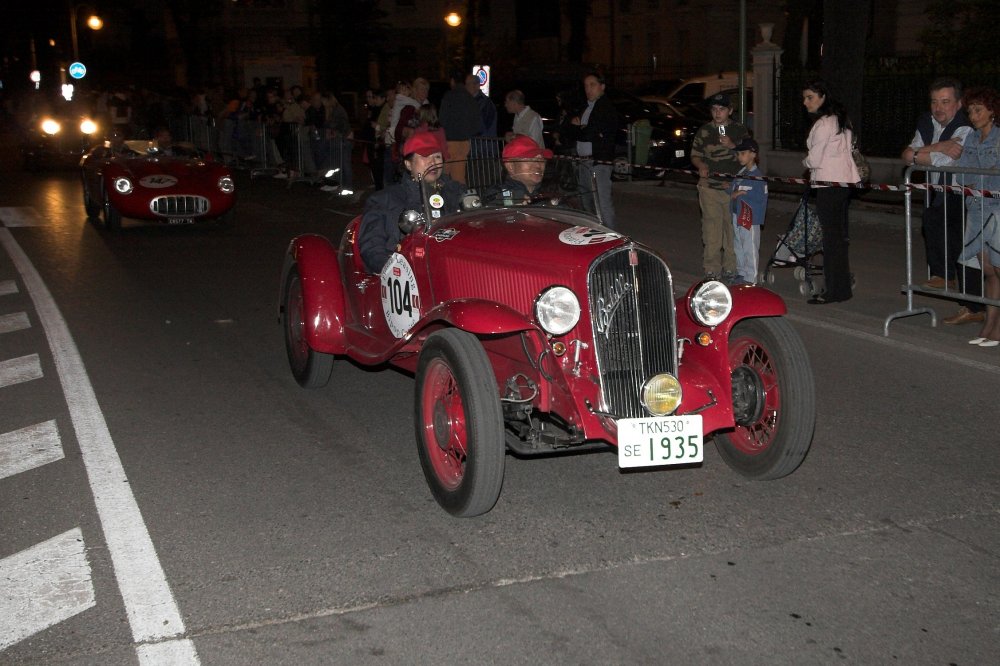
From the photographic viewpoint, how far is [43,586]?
4.53 metres

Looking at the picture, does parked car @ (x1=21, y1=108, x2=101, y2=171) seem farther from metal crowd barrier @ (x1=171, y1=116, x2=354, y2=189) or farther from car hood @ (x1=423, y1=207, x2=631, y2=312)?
car hood @ (x1=423, y1=207, x2=631, y2=312)

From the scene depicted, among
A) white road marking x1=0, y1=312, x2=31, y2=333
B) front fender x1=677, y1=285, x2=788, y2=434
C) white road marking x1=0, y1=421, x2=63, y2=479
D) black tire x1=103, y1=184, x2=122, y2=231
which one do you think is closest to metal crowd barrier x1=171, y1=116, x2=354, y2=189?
black tire x1=103, y1=184, x2=122, y2=231

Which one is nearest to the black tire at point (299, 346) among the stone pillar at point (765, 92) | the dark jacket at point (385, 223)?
the dark jacket at point (385, 223)

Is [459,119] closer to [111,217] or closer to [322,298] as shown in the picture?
[111,217]

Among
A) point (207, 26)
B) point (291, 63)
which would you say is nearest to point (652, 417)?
point (291, 63)

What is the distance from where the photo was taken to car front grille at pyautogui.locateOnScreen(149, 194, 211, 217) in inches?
603

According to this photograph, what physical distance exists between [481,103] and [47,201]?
27.4 ft

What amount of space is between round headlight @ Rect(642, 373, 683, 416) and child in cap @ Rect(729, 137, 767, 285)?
560 cm

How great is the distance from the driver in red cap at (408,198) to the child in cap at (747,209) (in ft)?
14.8

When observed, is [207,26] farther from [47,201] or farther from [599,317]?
[599,317]

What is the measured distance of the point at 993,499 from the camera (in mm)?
5375

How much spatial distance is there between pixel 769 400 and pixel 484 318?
4.88ft

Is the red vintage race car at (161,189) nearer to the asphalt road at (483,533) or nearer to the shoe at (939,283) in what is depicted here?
the asphalt road at (483,533)

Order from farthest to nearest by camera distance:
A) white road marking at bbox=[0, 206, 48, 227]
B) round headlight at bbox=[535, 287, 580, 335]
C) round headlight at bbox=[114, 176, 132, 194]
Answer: white road marking at bbox=[0, 206, 48, 227]
round headlight at bbox=[114, 176, 132, 194]
round headlight at bbox=[535, 287, 580, 335]
